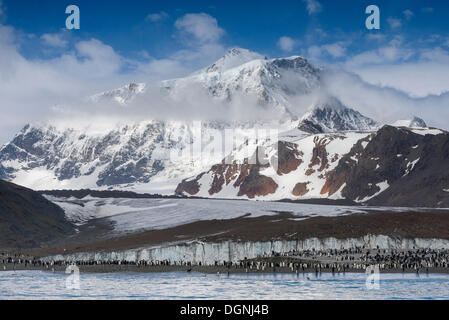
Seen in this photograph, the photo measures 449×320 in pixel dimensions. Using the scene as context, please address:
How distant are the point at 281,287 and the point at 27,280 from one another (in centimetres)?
4274

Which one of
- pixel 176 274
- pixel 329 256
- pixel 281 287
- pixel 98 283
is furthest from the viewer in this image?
pixel 329 256

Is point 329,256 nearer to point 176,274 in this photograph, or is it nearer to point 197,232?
point 176,274

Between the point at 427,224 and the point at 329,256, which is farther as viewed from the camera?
the point at 427,224

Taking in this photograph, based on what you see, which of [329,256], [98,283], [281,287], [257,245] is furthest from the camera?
[257,245]

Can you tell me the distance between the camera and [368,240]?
168 metres
